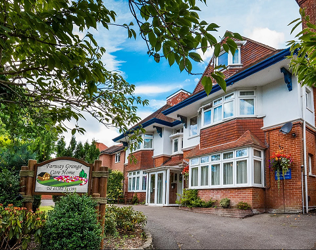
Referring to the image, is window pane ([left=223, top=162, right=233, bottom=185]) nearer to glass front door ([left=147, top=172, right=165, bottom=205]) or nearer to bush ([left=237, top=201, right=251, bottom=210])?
bush ([left=237, top=201, right=251, bottom=210])

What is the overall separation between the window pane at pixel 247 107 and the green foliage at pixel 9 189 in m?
9.98

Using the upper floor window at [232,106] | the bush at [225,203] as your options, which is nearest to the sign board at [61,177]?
the bush at [225,203]

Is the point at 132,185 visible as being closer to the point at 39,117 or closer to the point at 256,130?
the point at 256,130

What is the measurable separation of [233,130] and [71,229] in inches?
374

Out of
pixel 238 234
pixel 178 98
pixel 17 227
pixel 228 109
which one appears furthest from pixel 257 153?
pixel 178 98

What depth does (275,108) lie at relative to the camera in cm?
1184

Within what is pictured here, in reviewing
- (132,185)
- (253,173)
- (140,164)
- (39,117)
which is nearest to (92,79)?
(39,117)

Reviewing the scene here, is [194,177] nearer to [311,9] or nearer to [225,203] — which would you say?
[225,203]

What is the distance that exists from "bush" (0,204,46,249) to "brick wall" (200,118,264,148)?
9499 millimetres

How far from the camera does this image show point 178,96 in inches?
885

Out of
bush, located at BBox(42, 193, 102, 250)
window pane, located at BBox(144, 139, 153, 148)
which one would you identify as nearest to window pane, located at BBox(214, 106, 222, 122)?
window pane, located at BBox(144, 139, 153, 148)

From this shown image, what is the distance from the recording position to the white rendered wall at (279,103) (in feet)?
36.6

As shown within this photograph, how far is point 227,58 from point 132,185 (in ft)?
41.5

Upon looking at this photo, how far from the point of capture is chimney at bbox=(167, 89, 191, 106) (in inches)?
878
